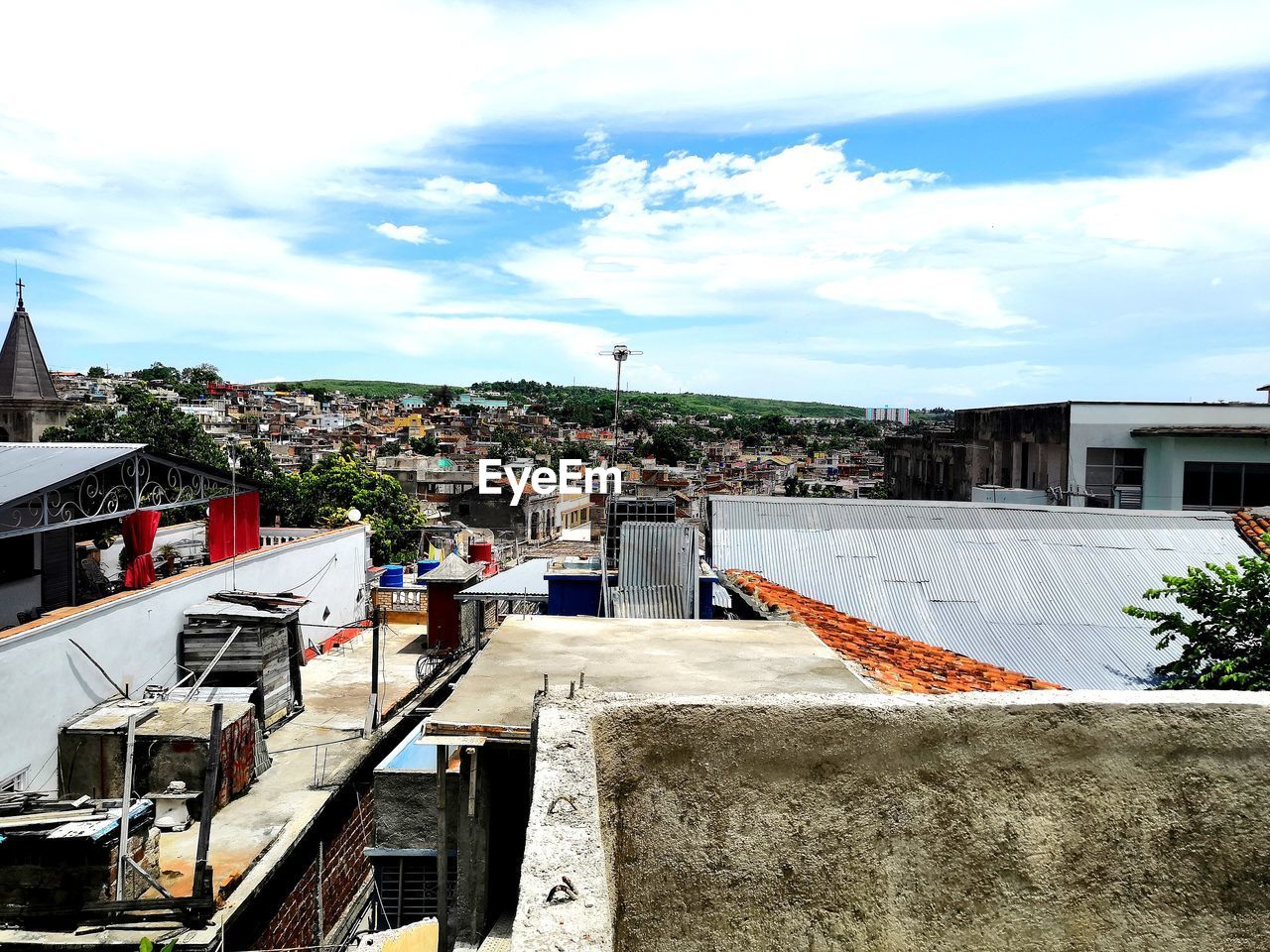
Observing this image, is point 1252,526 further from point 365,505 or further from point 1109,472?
point 365,505

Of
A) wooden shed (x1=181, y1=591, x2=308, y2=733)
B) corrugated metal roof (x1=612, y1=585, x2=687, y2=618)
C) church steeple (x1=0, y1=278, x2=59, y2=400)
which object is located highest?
church steeple (x1=0, y1=278, x2=59, y2=400)

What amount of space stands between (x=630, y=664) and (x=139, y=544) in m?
15.1

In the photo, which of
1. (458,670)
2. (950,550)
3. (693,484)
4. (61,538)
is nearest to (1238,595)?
(950,550)

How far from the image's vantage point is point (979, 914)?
2.85 metres

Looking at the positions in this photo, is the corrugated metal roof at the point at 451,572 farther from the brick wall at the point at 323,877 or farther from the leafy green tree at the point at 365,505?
the leafy green tree at the point at 365,505

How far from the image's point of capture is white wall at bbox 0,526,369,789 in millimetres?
11914

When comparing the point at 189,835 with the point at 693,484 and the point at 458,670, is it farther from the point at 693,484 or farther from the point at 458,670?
the point at 693,484

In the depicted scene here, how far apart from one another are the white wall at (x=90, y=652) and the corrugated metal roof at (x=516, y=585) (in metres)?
5.66

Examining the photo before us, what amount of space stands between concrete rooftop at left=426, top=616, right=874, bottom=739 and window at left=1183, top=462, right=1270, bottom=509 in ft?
61.3

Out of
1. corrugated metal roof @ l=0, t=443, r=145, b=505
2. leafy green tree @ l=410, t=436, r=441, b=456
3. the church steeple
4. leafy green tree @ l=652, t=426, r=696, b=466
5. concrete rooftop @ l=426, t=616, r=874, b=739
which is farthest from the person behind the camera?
leafy green tree @ l=652, t=426, r=696, b=466

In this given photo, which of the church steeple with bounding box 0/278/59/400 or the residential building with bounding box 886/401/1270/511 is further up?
the church steeple with bounding box 0/278/59/400

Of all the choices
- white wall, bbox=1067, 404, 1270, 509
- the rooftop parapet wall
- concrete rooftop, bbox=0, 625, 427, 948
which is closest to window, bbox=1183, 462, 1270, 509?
white wall, bbox=1067, 404, 1270, 509

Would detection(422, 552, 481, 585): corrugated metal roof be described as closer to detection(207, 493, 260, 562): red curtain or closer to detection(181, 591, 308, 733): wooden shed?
detection(181, 591, 308, 733): wooden shed

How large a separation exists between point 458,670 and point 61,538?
7982 mm
